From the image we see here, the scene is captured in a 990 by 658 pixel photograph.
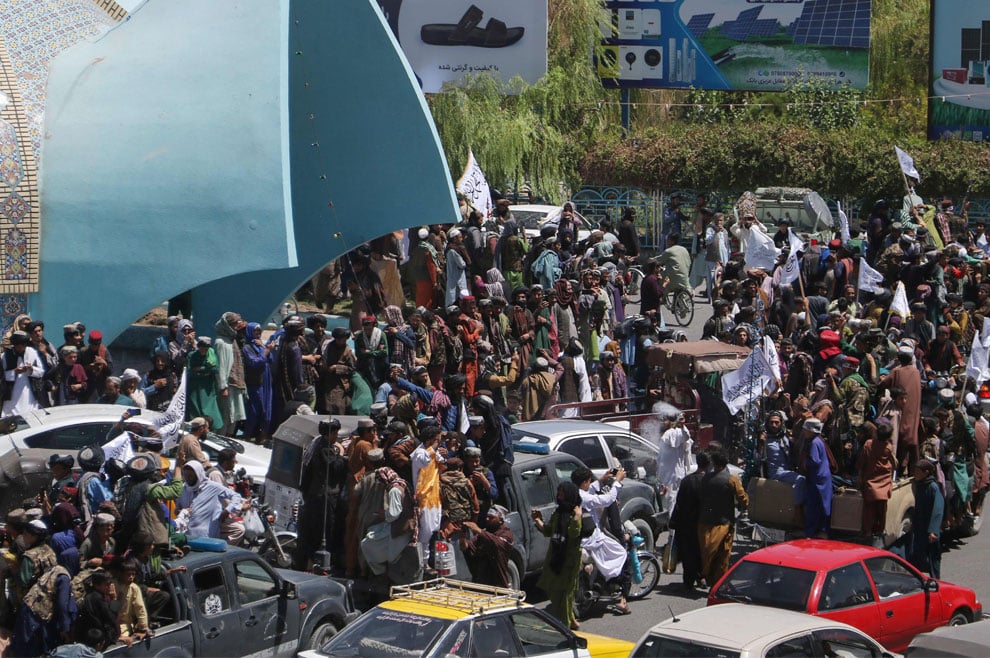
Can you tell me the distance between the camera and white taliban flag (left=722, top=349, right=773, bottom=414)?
52.3ft

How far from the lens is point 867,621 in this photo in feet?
35.9

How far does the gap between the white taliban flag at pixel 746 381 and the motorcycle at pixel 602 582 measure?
337 centimetres

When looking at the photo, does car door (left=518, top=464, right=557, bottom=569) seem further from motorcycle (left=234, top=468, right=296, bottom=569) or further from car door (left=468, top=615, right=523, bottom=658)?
car door (left=468, top=615, right=523, bottom=658)

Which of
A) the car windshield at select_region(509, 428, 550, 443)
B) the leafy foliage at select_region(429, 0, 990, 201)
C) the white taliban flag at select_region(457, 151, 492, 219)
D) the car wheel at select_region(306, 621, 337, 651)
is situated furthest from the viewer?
the leafy foliage at select_region(429, 0, 990, 201)

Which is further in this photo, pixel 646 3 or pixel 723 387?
pixel 646 3

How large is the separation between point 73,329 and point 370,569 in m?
5.28

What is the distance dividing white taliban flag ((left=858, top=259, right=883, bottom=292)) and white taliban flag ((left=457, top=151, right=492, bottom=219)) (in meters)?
6.88

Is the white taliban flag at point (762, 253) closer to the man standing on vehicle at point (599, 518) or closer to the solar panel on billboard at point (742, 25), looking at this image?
the man standing on vehicle at point (599, 518)

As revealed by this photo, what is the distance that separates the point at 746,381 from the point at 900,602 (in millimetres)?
5004

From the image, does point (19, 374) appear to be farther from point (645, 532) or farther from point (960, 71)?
point (960, 71)

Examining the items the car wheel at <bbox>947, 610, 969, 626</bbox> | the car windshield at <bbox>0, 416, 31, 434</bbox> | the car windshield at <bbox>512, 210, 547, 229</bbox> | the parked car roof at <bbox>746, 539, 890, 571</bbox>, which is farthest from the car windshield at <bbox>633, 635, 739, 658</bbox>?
the car windshield at <bbox>512, 210, 547, 229</bbox>

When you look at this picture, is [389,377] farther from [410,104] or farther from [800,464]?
[410,104]

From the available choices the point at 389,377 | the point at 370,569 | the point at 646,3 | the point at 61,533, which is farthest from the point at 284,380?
the point at 646,3

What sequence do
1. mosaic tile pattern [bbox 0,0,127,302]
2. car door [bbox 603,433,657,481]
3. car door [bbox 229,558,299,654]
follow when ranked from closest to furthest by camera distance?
car door [bbox 229,558,299,654] → car door [bbox 603,433,657,481] → mosaic tile pattern [bbox 0,0,127,302]
